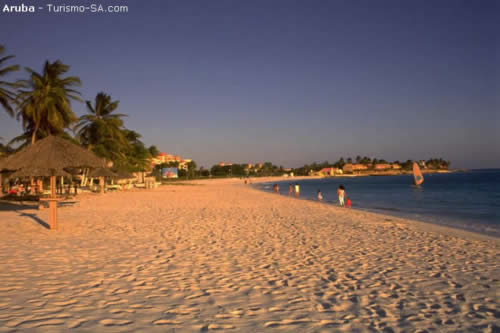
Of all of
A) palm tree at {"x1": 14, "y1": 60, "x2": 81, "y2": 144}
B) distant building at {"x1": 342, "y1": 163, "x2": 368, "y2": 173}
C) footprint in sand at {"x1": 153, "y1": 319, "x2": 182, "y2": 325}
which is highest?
palm tree at {"x1": 14, "y1": 60, "x2": 81, "y2": 144}

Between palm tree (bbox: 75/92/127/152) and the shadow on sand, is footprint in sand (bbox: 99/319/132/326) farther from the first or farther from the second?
palm tree (bbox: 75/92/127/152)

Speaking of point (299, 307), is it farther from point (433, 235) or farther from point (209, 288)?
point (433, 235)

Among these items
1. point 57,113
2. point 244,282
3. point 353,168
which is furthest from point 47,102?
point 353,168

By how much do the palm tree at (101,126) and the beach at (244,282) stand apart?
23.1 meters

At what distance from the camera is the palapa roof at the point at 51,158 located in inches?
342

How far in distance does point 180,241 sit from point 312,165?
178398 mm

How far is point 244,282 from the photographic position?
4.49m

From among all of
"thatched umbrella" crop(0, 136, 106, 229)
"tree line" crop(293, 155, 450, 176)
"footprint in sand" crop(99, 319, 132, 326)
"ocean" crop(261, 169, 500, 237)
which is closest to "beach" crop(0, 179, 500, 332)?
"footprint in sand" crop(99, 319, 132, 326)

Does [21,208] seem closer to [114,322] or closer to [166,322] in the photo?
[114,322]

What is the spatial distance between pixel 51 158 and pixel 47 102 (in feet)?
49.4

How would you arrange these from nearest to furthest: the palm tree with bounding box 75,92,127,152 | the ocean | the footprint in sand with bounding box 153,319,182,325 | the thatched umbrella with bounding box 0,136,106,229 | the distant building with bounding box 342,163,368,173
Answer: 1. the footprint in sand with bounding box 153,319,182,325
2. the thatched umbrella with bounding box 0,136,106,229
3. the ocean
4. the palm tree with bounding box 75,92,127,152
5. the distant building with bounding box 342,163,368,173

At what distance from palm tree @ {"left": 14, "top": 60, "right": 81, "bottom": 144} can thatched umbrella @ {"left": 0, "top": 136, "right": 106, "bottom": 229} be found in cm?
1318

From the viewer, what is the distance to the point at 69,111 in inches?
875

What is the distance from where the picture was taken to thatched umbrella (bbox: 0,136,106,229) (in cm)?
862
